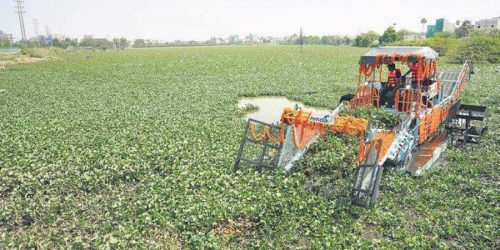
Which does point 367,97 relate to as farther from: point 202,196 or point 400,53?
point 202,196

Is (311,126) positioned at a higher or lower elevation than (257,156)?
higher

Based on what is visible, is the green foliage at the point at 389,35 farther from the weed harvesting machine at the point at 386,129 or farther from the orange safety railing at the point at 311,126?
the orange safety railing at the point at 311,126

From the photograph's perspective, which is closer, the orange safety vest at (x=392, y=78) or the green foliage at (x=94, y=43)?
the orange safety vest at (x=392, y=78)

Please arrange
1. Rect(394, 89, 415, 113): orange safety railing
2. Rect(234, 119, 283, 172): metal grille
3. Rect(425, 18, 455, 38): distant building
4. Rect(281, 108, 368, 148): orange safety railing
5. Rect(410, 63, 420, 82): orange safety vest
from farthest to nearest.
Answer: Rect(425, 18, 455, 38): distant building, Rect(410, 63, 420, 82): orange safety vest, Rect(394, 89, 415, 113): orange safety railing, Rect(234, 119, 283, 172): metal grille, Rect(281, 108, 368, 148): orange safety railing

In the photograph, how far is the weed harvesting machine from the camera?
7.67m

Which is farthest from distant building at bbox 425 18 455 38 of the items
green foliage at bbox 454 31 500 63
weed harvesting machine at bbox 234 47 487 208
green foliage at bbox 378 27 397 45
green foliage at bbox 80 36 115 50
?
green foliage at bbox 80 36 115 50

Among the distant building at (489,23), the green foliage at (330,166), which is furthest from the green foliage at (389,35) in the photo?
the green foliage at (330,166)

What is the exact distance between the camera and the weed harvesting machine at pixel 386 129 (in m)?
7.67

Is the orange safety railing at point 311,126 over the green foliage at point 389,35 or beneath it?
beneath

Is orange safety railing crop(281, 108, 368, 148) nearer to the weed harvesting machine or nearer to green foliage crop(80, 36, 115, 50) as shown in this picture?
the weed harvesting machine

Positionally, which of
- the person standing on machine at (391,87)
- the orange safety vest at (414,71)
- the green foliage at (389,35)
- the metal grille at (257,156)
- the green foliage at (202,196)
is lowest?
the green foliage at (202,196)

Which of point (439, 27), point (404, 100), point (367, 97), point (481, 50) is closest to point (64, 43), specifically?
point (439, 27)

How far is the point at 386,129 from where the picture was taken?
30.8ft

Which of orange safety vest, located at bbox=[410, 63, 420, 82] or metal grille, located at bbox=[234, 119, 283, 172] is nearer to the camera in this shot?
metal grille, located at bbox=[234, 119, 283, 172]
